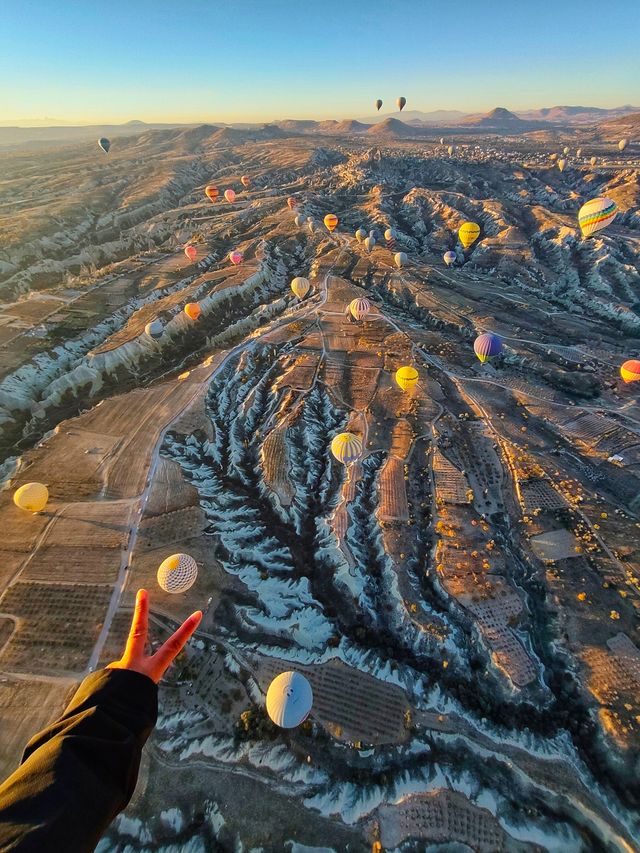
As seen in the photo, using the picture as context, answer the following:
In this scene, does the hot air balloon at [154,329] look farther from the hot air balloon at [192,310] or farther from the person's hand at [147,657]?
the person's hand at [147,657]

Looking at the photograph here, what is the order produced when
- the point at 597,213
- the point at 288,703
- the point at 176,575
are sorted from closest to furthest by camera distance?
the point at 288,703 → the point at 176,575 → the point at 597,213

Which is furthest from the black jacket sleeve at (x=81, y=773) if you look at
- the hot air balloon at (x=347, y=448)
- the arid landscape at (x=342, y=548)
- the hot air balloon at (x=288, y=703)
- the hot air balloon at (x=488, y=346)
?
the hot air balloon at (x=488, y=346)

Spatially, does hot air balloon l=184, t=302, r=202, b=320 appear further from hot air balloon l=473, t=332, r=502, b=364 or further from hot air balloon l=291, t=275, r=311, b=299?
hot air balloon l=473, t=332, r=502, b=364

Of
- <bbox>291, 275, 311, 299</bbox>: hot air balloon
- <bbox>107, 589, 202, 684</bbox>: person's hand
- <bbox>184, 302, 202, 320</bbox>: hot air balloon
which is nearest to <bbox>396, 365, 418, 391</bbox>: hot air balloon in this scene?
<bbox>291, 275, 311, 299</bbox>: hot air balloon

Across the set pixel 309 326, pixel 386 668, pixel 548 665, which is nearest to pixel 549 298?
pixel 309 326

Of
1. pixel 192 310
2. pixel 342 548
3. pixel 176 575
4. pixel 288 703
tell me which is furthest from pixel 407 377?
pixel 192 310

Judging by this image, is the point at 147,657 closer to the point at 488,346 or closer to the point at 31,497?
the point at 31,497
